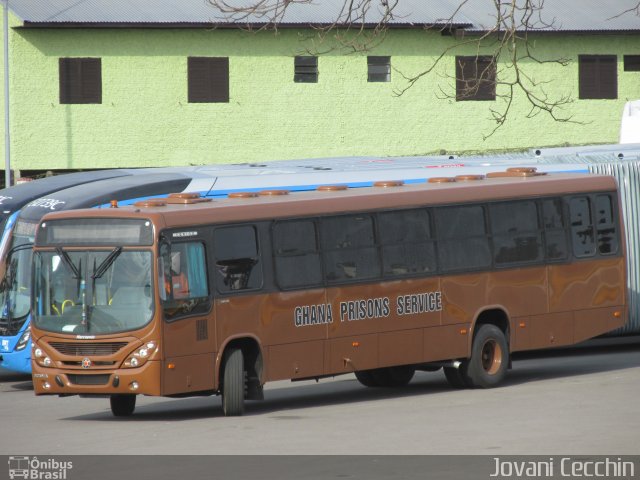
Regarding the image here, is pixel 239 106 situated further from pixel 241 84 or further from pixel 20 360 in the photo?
pixel 20 360

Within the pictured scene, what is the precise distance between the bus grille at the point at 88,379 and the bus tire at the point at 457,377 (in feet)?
16.8

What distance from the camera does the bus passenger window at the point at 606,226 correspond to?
20.8m

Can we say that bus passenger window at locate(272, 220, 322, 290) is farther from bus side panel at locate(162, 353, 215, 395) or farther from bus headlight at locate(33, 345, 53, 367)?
bus headlight at locate(33, 345, 53, 367)

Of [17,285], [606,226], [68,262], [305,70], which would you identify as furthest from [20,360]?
[305,70]

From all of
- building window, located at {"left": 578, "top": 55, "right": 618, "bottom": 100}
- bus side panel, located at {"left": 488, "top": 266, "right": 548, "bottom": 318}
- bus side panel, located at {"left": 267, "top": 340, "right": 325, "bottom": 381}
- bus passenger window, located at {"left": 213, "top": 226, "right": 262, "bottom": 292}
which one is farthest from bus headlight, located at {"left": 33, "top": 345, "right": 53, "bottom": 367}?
building window, located at {"left": 578, "top": 55, "right": 618, "bottom": 100}

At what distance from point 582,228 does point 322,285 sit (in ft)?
16.0

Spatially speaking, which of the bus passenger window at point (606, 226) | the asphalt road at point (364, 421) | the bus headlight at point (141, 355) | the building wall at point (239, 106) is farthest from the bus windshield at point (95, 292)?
the building wall at point (239, 106)

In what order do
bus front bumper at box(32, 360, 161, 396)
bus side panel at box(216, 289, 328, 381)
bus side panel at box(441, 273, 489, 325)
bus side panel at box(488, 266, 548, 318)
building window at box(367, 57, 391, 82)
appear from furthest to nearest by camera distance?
building window at box(367, 57, 391, 82) < bus side panel at box(488, 266, 548, 318) < bus side panel at box(441, 273, 489, 325) < bus side panel at box(216, 289, 328, 381) < bus front bumper at box(32, 360, 161, 396)

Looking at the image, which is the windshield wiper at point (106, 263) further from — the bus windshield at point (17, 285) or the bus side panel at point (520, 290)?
the bus side panel at point (520, 290)

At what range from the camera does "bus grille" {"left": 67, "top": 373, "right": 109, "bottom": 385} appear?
15977mm

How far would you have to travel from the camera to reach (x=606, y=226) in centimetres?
2089

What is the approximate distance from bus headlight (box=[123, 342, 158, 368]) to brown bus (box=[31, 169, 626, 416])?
2cm
